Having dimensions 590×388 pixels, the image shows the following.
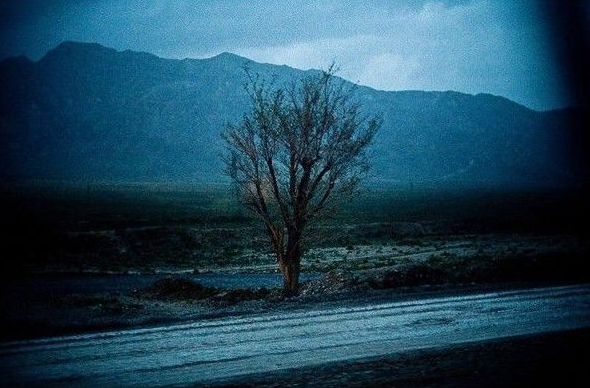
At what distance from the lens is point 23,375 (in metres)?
7.05

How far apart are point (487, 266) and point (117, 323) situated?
15295 millimetres

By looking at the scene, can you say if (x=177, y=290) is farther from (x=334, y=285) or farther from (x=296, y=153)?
(x=296, y=153)

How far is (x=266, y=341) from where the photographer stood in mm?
8930

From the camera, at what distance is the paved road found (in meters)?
7.29

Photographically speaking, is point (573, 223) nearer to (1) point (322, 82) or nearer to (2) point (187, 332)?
(1) point (322, 82)

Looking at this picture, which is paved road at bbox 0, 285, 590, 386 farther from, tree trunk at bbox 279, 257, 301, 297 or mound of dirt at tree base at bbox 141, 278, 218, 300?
mound of dirt at tree base at bbox 141, 278, 218, 300

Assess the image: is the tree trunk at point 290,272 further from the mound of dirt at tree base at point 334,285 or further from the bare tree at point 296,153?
the mound of dirt at tree base at point 334,285

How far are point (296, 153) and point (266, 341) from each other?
11.6m

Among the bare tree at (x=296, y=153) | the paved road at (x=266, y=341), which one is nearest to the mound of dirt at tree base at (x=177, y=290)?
the bare tree at (x=296, y=153)

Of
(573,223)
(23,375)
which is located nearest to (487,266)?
(23,375)

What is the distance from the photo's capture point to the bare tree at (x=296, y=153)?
19703 mm

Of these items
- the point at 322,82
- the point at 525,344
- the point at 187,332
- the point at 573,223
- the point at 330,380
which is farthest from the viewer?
the point at 573,223

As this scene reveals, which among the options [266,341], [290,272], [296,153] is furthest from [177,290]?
[266,341]

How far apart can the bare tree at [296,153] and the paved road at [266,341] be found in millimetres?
8318
